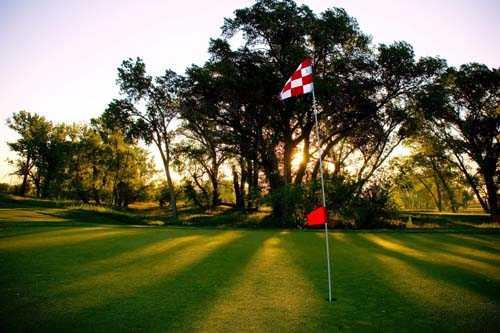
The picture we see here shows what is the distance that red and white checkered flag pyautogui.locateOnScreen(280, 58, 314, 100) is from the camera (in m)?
6.76

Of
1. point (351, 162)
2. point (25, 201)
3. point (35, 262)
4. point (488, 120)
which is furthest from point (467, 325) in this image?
point (25, 201)

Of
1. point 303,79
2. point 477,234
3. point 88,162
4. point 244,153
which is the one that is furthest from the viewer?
point 88,162

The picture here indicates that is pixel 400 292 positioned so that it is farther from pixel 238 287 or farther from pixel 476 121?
pixel 476 121

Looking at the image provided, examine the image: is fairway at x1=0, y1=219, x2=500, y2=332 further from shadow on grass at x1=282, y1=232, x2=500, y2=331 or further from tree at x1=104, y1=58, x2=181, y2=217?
tree at x1=104, y1=58, x2=181, y2=217

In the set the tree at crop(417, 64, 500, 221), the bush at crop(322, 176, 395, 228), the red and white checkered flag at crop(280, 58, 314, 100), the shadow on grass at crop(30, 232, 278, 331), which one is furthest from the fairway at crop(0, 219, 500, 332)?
the tree at crop(417, 64, 500, 221)

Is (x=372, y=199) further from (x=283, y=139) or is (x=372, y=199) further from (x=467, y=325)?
(x=467, y=325)

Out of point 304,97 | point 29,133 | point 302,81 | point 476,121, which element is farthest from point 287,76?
point 29,133

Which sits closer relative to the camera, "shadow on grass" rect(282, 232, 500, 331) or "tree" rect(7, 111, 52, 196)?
"shadow on grass" rect(282, 232, 500, 331)

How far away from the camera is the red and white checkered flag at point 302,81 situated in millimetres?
6758

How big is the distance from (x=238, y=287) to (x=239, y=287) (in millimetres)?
18

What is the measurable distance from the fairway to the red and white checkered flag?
411cm

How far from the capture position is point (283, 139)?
1053 inches

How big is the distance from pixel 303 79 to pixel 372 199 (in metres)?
14.3

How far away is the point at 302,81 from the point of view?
6.91 m
